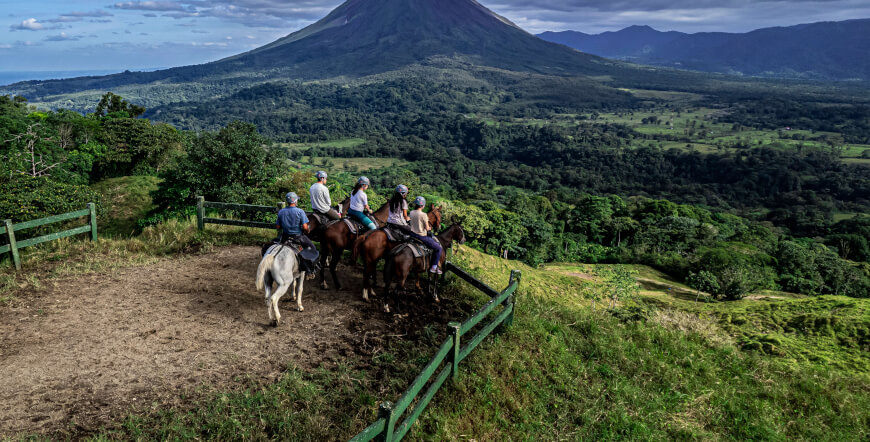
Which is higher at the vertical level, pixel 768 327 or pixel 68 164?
pixel 68 164

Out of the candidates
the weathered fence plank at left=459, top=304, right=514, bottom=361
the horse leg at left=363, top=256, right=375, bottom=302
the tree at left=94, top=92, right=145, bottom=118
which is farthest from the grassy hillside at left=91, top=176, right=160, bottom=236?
the tree at left=94, top=92, right=145, bottom=118

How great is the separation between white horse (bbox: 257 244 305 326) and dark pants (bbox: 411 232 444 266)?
7.97 feet

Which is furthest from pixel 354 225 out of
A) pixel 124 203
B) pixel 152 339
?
pixel 124 203

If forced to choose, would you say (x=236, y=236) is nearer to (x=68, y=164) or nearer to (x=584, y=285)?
(x=584, y=285)

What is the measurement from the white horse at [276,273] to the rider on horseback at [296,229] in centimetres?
30

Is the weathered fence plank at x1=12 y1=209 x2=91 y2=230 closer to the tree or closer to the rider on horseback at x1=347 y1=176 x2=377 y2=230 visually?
the rider on horseback at x1=347 y1=176 x2=377 y2=230

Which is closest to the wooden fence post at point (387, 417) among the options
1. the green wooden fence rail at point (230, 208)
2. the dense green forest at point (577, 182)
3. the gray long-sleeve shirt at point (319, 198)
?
the gray long-sleeve shirt at point (319, 198)

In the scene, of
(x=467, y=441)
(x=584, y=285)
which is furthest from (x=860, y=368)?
(x=584, y=285)

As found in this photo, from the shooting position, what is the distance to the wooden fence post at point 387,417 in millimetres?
4359

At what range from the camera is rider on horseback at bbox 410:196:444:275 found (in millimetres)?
8727

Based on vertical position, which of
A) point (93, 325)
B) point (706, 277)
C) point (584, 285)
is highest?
point (93, 325)

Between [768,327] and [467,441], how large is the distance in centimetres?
1426

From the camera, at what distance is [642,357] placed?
8008mm

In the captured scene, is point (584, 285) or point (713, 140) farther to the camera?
point (713, 140)
